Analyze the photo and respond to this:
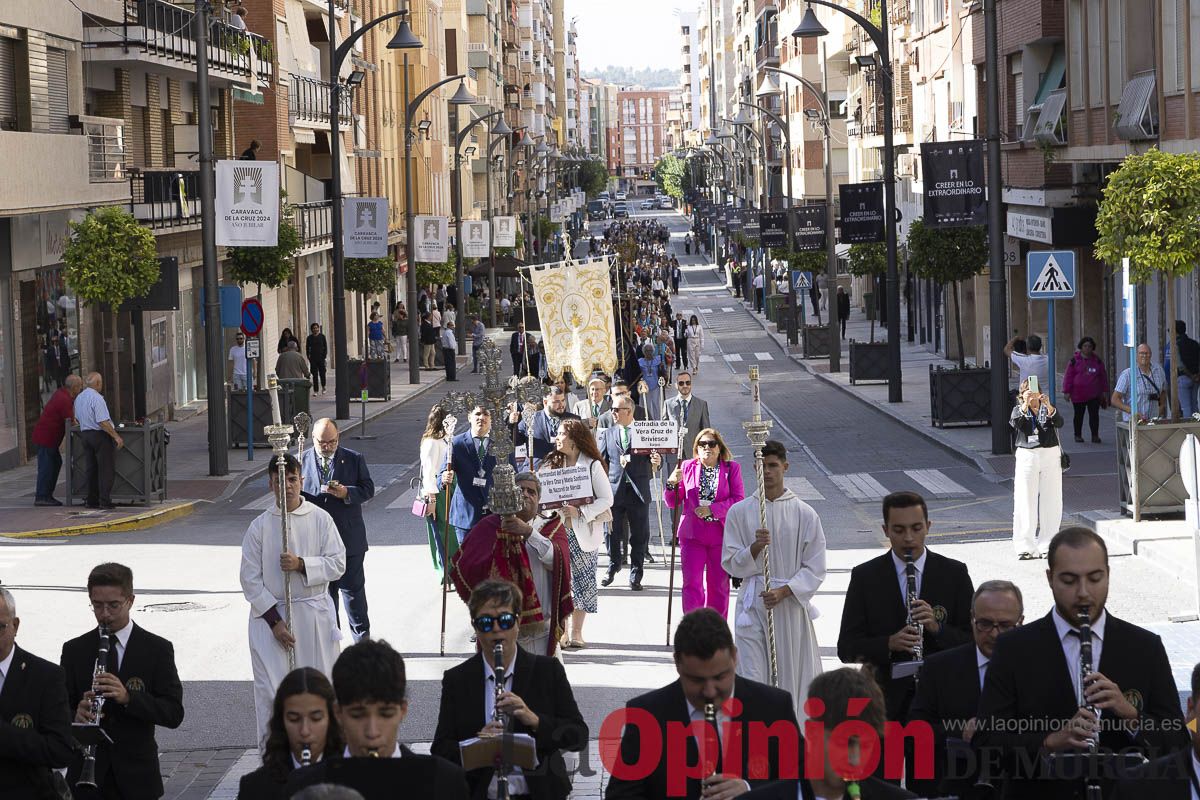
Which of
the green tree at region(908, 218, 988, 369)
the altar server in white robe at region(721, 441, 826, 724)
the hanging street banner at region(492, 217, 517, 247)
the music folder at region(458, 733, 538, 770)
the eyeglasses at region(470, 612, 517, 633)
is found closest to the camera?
the music folder at region(458, 733, 538, 770)

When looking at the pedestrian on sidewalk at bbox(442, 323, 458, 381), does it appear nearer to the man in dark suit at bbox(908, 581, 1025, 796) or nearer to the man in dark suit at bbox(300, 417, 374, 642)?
the man in dark suit at bbox(300, 417, 374, 642)

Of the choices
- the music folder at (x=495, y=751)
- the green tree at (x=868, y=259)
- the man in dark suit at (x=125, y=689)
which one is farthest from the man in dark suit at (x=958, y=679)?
the green tree at (x=868, y=259)

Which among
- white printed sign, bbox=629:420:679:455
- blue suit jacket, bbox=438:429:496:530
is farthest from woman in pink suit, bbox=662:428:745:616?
white printed sign, bbox=629:420:679:455

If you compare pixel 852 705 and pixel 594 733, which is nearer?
pixel 852 705

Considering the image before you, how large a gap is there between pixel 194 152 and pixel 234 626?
25927mm

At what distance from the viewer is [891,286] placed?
1420 inches

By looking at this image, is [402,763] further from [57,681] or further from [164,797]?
[164,797]

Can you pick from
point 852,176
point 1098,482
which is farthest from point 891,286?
point 852,176

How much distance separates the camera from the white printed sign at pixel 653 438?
17.4m

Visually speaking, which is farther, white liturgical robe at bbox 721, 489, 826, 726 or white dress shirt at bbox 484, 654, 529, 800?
white liturgical robe at bbox 721, 489, 826, 726

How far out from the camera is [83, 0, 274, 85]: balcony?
33.6 metres

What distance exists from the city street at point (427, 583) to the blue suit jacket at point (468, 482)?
3.44ft

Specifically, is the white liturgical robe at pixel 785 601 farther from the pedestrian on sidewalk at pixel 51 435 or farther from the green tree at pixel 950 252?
the green tree at pixel 950 252

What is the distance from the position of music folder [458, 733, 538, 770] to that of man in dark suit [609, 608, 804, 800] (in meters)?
0.74
